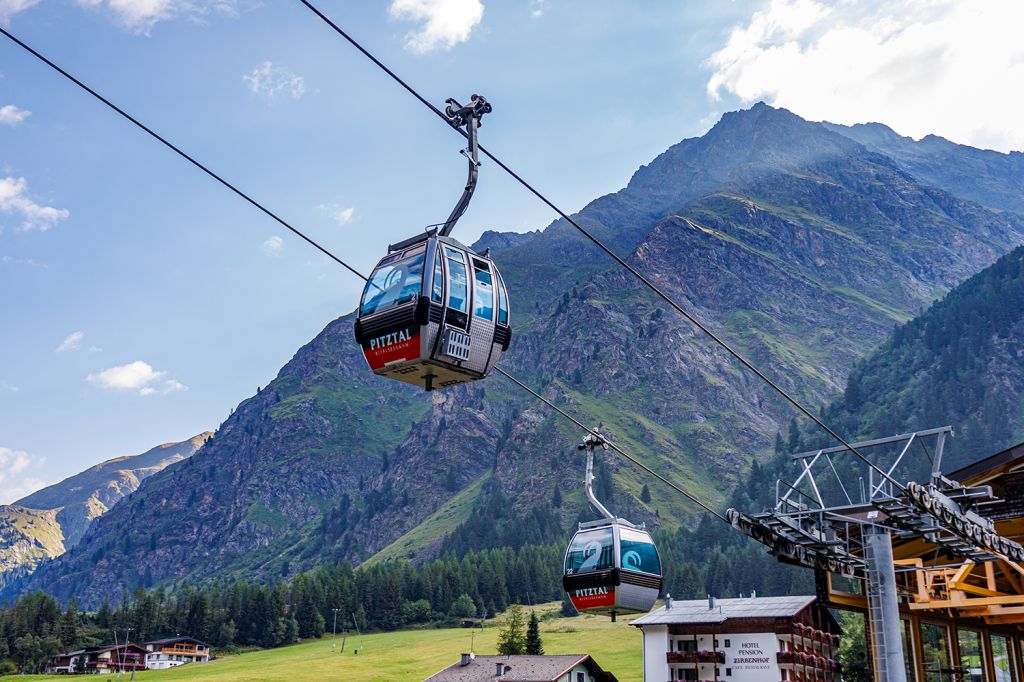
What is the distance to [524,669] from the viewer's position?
62.3 metres

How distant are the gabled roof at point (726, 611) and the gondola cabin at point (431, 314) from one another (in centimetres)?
4728

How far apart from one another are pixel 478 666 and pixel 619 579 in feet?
157

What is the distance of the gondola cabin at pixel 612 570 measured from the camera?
21547mm

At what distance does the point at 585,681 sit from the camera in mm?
62438

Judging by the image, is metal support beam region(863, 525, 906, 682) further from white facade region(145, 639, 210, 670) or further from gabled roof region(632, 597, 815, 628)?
white facade region(145, 639, 210, 670)

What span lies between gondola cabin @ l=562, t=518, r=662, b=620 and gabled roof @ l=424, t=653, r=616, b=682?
3982cm

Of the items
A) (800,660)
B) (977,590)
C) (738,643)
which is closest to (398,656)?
(738,643)

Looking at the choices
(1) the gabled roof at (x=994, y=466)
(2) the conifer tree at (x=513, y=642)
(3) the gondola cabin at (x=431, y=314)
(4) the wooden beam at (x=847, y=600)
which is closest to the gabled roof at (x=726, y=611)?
(4) the wooden beam at (x=847, y=600)

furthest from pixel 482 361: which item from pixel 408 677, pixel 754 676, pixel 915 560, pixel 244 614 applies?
pixel 244 614

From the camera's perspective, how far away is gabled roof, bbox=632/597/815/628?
57281 millimetres

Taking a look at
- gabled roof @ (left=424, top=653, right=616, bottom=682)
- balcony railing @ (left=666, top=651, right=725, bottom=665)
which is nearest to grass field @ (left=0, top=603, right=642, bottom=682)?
gabled roof @ (left=424, top=653, right=616, bottom=682)

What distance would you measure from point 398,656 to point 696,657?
67.3 m

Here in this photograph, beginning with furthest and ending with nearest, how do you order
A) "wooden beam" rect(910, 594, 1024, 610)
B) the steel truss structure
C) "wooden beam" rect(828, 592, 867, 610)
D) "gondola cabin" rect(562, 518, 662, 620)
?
"wooden beam" rect(828, 592, 867, 610) < "wooden beam" rect(910, 594, 1024, 610) < "gondola cabin" rect(562, 518, 662, 620) < the steel truss structure

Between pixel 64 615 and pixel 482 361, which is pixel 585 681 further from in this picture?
pixel 64 615
